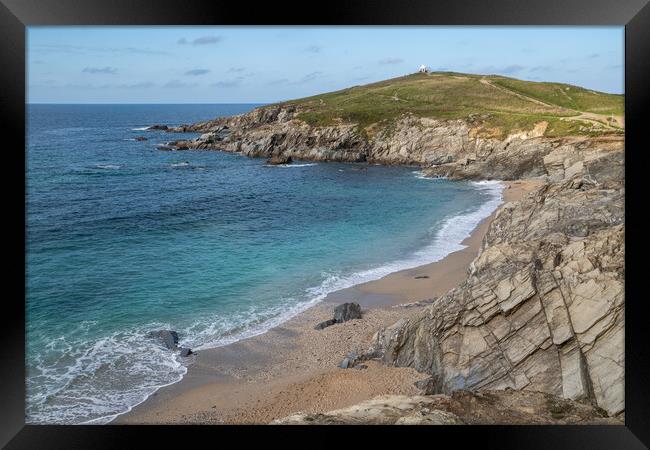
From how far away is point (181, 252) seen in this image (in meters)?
21.4

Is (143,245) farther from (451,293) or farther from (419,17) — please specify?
(419,17)

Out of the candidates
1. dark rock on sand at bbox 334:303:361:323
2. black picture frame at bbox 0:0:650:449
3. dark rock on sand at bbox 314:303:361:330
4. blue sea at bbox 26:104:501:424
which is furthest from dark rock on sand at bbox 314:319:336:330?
black picture frame at bbox 0:0:650:449

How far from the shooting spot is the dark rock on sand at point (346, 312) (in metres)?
14.9

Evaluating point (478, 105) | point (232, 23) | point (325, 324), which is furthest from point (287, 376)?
point (478, 105)

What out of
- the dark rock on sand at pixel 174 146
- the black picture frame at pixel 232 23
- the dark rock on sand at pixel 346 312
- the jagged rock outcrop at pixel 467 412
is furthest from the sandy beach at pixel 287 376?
the dark rock on sand at pixel 174 146

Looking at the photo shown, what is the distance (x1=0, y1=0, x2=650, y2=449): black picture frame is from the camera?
6.78m

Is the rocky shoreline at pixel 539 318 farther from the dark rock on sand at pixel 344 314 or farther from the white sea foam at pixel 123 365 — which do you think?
the white sea foam at pixel 123 365

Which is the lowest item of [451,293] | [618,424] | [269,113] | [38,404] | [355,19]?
[38,404]

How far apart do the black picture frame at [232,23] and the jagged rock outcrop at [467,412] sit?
349 mm

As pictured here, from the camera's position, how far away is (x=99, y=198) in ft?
101

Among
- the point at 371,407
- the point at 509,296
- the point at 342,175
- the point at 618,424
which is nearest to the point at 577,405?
the point at 618,424

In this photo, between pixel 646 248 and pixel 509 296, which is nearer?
pixel 646 248

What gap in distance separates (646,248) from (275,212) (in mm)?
24076

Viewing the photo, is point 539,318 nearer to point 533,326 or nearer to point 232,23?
point 533,326
